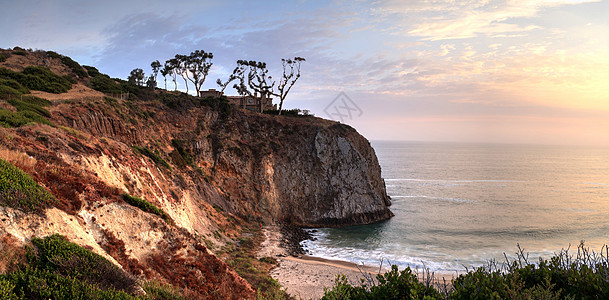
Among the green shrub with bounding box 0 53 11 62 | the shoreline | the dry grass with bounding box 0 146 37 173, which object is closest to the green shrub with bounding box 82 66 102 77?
the green shrub with bounding box 0 53 11 62

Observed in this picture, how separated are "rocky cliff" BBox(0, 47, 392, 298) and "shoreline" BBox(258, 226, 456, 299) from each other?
4.03 m

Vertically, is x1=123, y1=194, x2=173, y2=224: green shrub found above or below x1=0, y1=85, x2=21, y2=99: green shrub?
below

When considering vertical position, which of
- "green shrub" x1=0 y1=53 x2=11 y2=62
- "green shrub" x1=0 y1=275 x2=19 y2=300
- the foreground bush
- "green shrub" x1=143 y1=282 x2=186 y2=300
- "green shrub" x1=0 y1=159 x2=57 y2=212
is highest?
"green shrub" x1=0 y1=53 x2=11 y2=62

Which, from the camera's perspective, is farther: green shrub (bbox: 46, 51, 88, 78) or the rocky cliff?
green shrub (bbox: 46, 51, 88, 78)

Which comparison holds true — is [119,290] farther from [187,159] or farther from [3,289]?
[187,159]

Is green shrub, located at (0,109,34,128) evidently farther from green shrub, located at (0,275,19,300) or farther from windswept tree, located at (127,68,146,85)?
windswept tree, located at (127,68,146,85)

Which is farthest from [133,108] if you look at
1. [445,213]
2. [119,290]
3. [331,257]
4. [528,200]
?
[528,200]

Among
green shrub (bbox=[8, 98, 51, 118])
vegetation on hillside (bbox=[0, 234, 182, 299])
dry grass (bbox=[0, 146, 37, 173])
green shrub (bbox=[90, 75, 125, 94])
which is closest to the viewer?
vegetation on hillside (bbox=[0, 234, 182, 299])

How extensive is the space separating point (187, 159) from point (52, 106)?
14060 mm

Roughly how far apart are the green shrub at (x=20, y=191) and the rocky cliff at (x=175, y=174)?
0.40ft

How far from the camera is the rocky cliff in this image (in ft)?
44.1

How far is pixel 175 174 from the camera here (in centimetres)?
3341

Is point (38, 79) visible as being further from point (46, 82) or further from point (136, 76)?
point (136, 76)

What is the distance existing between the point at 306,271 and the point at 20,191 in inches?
831
